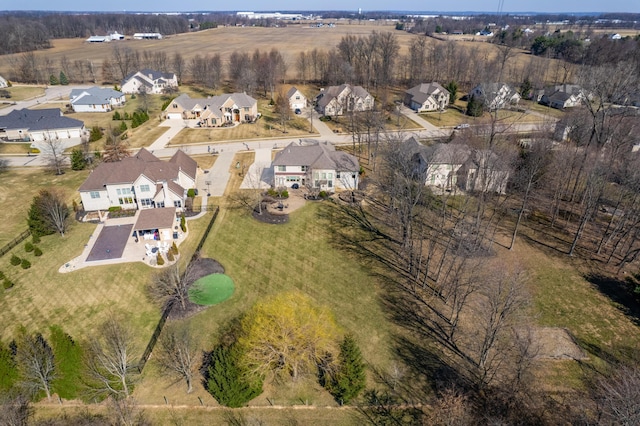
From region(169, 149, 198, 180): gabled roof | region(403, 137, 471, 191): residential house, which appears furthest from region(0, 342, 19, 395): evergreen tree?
region(403, 137, 471, 191): residential house

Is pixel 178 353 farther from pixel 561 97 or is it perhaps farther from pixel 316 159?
pixel 561 97

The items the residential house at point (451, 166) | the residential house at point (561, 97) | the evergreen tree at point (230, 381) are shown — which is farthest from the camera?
the residential house at point (561, 97)

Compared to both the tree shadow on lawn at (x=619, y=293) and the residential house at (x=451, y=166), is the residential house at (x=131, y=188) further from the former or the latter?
the tree shadow on lawn at (x=619, y=293)

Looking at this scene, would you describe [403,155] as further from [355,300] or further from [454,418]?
[454,418]

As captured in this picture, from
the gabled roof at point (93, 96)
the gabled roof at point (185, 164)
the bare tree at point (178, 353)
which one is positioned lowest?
the bare tree at point (178, 353)

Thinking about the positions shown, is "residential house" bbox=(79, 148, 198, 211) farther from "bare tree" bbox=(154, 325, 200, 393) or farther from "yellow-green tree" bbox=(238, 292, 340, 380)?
"yellow-green tree" bbox=(238, 292, 340, 380)

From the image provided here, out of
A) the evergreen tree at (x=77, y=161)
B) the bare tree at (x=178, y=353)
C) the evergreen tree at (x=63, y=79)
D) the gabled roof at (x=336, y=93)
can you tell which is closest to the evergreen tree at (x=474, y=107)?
the gabled roof at (x=336, y=93)
